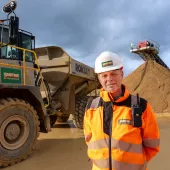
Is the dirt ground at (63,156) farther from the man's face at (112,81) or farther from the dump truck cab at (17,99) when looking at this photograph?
the man's face at (112,81)

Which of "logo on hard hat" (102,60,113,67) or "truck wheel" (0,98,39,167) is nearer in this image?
"logo on hard hat" (102,60,113,67)

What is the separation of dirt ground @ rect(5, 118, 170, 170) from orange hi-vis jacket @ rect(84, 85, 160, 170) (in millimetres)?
2917

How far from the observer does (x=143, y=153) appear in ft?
6.00

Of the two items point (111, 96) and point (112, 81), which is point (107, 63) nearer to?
point (112, 81)

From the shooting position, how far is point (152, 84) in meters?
25.4

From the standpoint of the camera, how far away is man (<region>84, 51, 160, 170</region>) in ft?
5.71

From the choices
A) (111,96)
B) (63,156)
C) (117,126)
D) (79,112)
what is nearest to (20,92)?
(63,156)

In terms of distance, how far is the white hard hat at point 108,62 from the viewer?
1.92m

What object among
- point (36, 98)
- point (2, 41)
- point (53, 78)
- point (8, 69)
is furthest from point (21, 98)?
point (53, 78)

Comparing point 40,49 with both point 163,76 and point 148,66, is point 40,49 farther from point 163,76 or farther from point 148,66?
point 148,66

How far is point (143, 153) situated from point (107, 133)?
0.32m

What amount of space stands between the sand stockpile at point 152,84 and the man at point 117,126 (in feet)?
62.4

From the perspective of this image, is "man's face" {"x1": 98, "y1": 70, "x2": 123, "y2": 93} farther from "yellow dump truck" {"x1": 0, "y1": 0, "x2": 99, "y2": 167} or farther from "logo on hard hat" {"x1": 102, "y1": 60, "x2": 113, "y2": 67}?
"yellow dump truck" {"x1": 0, "y1": 0, "x2": 99, "y2": 167}

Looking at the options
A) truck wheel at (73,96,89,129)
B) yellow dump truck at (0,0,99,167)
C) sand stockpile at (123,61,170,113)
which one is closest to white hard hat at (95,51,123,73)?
yellow dump truck at (0,0,99,167)
